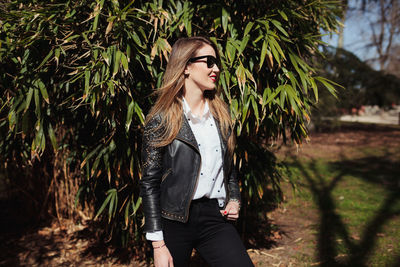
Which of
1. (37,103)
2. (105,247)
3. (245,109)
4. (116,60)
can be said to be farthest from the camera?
(105,247)

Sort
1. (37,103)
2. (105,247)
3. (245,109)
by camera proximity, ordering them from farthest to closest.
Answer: (105,247)
(245,109)
(37,103)

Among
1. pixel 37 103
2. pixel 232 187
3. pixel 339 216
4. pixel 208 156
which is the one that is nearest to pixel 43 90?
pixel 37 103

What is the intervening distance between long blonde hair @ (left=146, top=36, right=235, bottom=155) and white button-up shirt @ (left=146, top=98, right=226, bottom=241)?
2.3 inches

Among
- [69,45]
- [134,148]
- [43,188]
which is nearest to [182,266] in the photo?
[134,148]

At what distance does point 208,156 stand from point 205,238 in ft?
1.31

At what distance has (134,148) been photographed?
253cm

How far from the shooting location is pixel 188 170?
4.77ft

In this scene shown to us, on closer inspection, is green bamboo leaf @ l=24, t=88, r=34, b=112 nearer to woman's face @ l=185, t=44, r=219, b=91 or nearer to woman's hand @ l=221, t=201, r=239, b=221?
woman's face @ l=185, t=44, r=219, b=91

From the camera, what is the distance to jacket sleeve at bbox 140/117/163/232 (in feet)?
4.60

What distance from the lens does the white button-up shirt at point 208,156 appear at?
148cm

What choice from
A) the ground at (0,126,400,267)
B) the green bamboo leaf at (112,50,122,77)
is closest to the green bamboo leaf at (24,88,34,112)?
the green bamboo leaf at (112,50,122,77)

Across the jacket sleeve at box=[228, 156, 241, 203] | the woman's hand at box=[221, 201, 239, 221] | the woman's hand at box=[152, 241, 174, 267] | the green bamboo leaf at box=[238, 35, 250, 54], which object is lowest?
the woman's hand at box=[152, 241, 174, 267]

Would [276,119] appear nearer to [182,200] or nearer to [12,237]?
[182,200]

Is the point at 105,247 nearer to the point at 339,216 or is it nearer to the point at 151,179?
the point at 151,179
